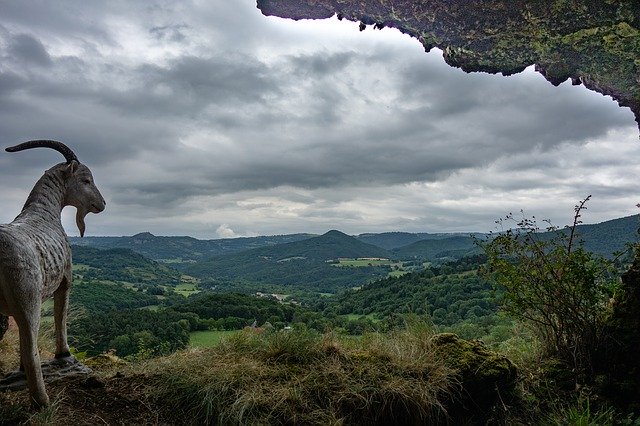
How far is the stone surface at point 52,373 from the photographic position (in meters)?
4.70

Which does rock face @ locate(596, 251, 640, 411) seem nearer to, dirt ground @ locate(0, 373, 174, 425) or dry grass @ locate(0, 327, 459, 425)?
dry grass @ locate(0, 327, 459, 425)

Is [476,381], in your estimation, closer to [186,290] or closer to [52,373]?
[52,373]

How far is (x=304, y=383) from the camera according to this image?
498 centimetres

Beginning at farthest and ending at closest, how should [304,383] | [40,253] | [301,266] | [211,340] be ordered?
1. [301,266]
2. [211,340]
3. [304,383]
4. [40,253]

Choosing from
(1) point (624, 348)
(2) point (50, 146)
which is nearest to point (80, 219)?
(2) point (50, 146)

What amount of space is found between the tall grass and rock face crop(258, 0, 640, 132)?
4.11 m

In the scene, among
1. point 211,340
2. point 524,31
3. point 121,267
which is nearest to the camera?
point 524,31

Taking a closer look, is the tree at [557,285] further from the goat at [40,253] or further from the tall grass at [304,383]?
the goat at [40,253]

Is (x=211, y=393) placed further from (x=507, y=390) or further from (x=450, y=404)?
(x=507, y=390)

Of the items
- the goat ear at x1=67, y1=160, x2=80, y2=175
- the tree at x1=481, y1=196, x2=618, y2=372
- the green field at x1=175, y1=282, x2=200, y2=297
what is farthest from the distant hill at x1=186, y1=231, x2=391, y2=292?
the goat ear at x1=67, y1=160, x2=80, y2=175

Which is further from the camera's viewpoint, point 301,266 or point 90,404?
point 301,266

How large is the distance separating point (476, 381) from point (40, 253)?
17.4 ft

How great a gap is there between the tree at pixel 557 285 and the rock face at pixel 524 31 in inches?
71.2

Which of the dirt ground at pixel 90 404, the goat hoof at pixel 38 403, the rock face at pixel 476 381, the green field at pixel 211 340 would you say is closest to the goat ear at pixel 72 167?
the dirt ground at pixel 90 404
